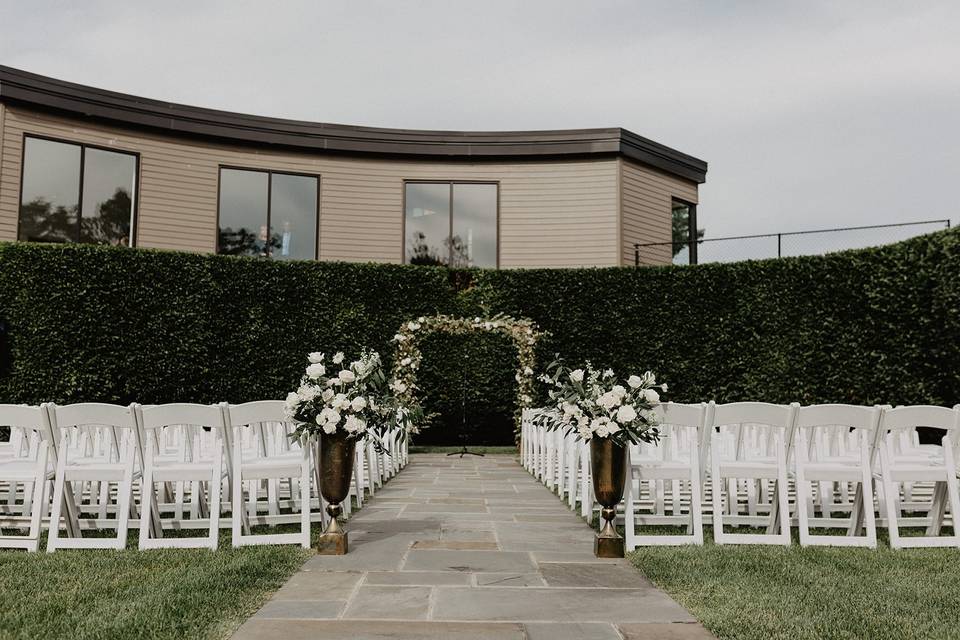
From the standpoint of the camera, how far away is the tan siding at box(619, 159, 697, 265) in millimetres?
17719

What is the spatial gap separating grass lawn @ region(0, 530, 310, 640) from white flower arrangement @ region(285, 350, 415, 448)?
3.00 ft

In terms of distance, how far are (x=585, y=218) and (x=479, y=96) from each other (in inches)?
269

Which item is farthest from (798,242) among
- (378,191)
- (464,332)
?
(378,191)

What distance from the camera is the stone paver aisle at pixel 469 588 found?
12.3 ft

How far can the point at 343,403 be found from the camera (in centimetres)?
573

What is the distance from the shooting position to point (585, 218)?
17.7 metres

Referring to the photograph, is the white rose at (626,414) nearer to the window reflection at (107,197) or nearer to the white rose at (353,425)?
the white rose at (353,425)

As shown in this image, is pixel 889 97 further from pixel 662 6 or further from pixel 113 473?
pixel 113 473

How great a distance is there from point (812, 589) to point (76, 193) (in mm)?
15015

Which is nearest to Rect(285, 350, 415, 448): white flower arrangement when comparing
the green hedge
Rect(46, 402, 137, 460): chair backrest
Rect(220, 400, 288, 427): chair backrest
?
Rect(220, 400, 288, 427): chair backrest

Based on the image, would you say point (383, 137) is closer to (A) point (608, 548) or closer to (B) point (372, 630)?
(A) point (608, 548)

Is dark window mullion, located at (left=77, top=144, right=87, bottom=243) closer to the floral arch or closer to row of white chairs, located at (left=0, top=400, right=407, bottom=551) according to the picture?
the floral arch

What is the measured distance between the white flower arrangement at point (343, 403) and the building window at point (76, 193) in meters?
11.5

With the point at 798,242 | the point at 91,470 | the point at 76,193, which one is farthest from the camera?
the point at 76,193
